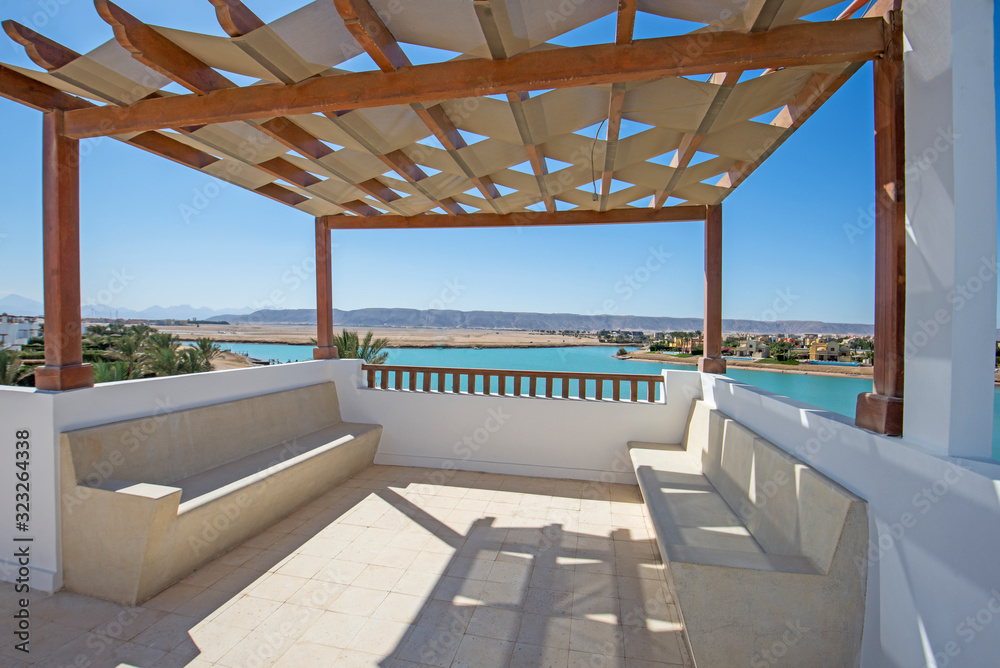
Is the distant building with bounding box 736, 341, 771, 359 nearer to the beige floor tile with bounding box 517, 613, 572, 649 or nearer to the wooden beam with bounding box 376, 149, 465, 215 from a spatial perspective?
the beige floor tile with bounding box 517, 613, 572, 649

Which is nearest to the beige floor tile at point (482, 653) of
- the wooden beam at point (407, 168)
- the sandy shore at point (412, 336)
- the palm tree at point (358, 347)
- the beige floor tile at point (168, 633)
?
the beige floor tile at point (168, 633)

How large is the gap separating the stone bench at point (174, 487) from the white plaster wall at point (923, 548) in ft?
10.2

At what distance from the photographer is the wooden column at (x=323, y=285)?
4902 mm

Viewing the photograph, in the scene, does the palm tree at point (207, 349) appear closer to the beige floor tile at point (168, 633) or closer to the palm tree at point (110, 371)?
the palm tree at point (110, 371)

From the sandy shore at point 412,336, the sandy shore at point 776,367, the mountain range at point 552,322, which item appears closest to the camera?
the sandy shore at point 776,367

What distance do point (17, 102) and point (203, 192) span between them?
1.12 meters

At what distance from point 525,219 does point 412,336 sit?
2196 cm

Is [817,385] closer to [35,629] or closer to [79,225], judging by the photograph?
[35,629]

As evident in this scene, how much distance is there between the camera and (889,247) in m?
1.78

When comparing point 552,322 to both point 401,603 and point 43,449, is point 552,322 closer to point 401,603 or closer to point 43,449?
point 401,603

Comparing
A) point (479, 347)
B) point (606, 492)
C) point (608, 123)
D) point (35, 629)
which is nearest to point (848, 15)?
point (608, 123)

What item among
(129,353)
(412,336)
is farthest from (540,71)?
(412,336)

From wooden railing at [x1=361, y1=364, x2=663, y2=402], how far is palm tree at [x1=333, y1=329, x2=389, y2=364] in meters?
6.18

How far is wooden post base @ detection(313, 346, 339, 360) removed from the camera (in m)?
5.00
